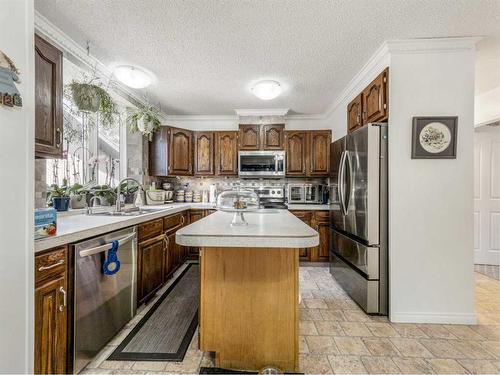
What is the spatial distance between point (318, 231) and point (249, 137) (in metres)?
1.97

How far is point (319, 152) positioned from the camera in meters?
4.23

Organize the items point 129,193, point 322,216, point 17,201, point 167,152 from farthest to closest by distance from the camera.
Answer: point 167,152
point 322,216
point 129,193
point 17,201

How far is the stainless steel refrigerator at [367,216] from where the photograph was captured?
7.44 feet

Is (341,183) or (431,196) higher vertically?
(341,183)

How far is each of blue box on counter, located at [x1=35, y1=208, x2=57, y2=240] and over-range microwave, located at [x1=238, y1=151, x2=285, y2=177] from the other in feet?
10.1

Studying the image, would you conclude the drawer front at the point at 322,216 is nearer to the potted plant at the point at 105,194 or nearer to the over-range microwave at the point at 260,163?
the over-range microwave at the point at 260,163

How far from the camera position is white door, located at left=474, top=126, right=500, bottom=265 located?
3.85 metres

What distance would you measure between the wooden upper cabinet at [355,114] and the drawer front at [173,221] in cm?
256

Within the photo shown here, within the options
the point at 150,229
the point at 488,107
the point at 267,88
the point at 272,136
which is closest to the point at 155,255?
the point at 150,229

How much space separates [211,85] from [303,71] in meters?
1.17

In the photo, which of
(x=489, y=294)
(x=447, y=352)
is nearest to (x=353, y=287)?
(x=447, y=352)

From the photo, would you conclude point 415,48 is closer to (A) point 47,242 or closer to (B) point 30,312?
(A) point 47,242

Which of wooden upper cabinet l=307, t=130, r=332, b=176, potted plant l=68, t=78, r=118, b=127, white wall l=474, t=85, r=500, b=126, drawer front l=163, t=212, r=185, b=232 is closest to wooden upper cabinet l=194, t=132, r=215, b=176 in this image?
drawer front l=163, t=212, r=185, b=232

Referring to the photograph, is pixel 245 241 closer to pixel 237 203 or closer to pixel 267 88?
pixel 237 203
